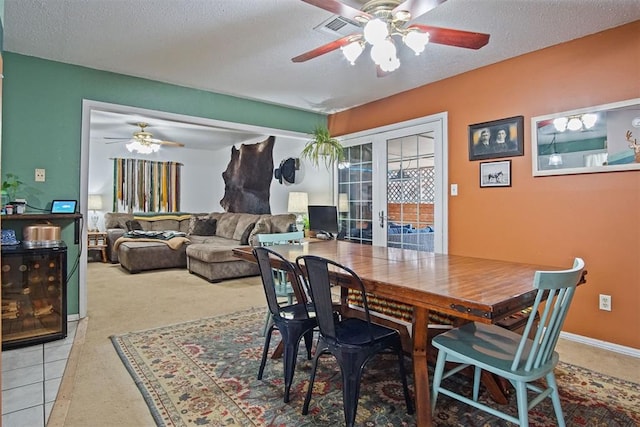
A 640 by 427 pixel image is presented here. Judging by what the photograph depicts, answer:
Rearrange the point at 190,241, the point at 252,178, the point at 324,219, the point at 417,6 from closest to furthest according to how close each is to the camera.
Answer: the point at 417,6 → the point at 324,219 → the point at 190,241 → the point at 252,178

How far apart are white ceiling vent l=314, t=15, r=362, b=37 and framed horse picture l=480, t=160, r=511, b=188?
1.74 m

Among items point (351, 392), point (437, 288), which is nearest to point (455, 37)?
point (437, 288)

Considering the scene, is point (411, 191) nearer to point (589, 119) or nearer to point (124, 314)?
point (589, 119)

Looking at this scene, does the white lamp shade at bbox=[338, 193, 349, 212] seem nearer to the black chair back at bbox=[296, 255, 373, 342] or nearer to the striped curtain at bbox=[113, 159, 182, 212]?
the black chair back at bbox=[296, 255, 373, 342]

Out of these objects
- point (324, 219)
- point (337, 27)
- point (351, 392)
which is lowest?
point (351, 392)

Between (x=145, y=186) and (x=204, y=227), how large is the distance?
2.10m

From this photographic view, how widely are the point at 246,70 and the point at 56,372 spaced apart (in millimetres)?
→ 2855

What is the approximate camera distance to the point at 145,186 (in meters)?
7.82

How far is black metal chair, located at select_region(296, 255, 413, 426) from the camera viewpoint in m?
1.64

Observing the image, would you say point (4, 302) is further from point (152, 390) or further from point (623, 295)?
point (623, 295)

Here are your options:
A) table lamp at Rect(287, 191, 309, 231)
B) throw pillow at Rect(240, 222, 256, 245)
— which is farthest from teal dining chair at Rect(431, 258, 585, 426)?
table lamp at Rect(287, 191, 309, 231)

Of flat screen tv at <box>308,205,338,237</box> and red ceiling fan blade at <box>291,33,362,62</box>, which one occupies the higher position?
red ceiling fan blade at <box>291,33,362,62</box>

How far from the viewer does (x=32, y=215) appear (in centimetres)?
286

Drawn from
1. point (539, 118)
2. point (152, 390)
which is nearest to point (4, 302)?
point (152, 390)
